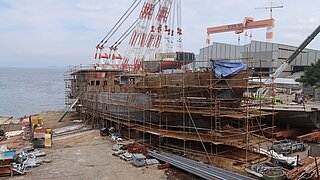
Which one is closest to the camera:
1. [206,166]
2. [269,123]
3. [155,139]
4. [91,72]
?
[206,166]

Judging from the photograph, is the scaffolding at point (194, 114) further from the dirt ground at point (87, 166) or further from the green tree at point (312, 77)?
the green tree at point (312, 77)

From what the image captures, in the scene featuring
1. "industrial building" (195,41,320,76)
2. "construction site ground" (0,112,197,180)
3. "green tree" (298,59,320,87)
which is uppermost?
"industrial building" (195,41,320,76)

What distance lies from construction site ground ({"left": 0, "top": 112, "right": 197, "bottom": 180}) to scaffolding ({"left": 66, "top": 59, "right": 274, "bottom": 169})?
8.65 feet

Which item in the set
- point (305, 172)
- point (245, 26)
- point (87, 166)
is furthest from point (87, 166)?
point (245, 26)

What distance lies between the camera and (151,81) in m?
21.0

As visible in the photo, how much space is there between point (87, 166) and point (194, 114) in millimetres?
7224

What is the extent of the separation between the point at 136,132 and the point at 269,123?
11161mm

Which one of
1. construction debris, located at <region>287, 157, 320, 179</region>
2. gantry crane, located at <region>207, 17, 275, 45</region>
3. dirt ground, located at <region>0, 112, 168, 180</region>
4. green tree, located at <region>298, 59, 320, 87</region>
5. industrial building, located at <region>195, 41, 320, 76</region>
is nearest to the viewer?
construction debris, located at <region>287, 157, 320, 179</region>

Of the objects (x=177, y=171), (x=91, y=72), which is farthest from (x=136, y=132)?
(x=91, y=72)

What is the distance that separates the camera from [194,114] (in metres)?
18.2

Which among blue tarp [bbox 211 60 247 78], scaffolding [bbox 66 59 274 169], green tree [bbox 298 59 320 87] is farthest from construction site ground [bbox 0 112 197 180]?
green tree [bbox 298 59 320 87]

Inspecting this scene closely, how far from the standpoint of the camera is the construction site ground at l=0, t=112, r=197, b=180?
14.5 metres

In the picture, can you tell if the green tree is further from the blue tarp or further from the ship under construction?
the blue tarp

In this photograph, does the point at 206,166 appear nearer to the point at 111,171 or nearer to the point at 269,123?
the point at 111,171
